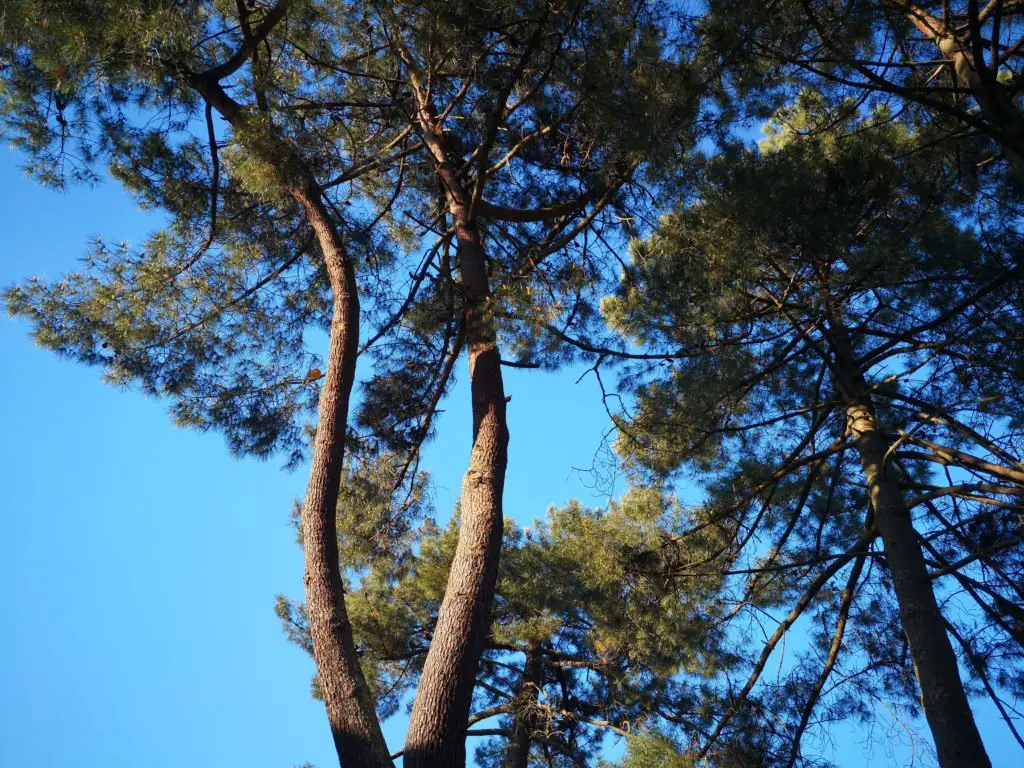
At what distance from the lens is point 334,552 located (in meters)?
3.26

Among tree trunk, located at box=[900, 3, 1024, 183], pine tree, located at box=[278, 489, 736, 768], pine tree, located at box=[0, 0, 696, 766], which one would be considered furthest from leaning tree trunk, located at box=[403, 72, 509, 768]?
tree trunk, located at box=[900, 3, 1024, 183]

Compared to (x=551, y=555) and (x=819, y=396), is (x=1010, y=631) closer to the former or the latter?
(x=819, y=396)

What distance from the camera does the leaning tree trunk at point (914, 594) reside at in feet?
11.1

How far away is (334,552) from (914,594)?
252 cm

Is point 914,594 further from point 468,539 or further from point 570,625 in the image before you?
point 570,625

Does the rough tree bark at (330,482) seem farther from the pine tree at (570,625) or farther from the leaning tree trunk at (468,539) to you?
the pine tree at (570,625)

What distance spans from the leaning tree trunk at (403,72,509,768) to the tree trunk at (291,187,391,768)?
0.21m

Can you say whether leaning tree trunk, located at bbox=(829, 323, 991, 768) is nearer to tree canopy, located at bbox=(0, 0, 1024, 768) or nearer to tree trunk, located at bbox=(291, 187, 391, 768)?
tree canopy, located at bbox=(0, 0, 1024, 768)

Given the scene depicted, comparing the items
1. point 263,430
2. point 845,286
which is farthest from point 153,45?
point 845,286

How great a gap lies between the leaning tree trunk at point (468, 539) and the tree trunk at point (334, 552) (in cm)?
21

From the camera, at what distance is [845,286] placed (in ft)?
12.9

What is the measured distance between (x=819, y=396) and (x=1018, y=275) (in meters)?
1.70

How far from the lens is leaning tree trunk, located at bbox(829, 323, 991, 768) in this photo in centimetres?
338

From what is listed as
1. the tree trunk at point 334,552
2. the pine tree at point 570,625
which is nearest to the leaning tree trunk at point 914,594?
the pine tree at point 570,625
